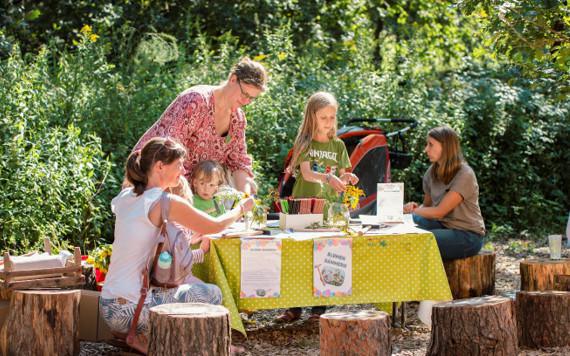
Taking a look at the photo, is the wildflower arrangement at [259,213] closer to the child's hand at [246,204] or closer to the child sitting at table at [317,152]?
the child's hand at [246,204]

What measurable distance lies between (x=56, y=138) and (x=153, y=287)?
10.8 feet

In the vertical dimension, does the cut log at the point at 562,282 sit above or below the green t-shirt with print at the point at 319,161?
below

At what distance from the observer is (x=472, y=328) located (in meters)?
5.32

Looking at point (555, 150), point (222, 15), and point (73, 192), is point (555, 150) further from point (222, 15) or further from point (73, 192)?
point (73, 192)

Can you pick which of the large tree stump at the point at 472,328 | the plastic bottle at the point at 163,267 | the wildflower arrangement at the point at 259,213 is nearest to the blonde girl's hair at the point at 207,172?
the wildflower arrangement at the point at 259,213

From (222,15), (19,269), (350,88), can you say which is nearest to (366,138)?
(350,88)

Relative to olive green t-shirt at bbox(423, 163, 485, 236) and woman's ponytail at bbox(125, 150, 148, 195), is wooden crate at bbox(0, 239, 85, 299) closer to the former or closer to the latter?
woman's ponytail at bbox(125, 150, 148, 195)

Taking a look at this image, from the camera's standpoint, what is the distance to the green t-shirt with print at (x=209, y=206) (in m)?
6.02

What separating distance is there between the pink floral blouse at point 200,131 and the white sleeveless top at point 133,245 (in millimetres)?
918

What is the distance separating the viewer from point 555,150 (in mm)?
12773

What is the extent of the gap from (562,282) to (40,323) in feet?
11.2

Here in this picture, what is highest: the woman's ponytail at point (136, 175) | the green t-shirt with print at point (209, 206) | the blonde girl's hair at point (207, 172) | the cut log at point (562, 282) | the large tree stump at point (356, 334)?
the blonde girl's hair at point (207, 172)

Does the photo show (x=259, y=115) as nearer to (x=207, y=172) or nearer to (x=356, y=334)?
(x=207, y=172)

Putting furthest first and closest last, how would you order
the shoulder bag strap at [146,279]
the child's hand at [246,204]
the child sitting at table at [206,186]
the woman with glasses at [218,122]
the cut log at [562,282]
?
the cut log at [562,282]
the woman with glasses at [218,122]
the child sitting at table at [206,186]
the child's hand at [246,204]
the shoulder bag strap at [146,279]
